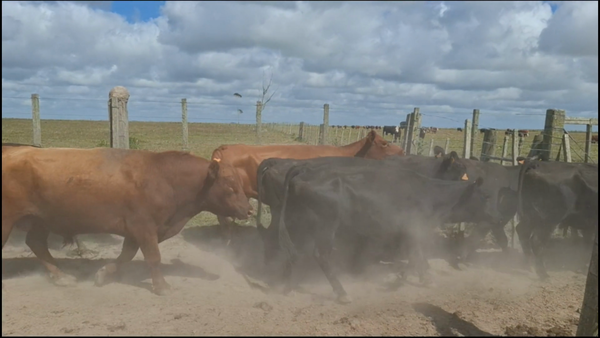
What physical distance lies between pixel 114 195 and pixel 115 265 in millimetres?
916

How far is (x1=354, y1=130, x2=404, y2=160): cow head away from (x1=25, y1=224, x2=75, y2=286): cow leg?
5530 millimetres

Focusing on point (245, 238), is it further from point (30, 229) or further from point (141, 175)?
point (30, 229)

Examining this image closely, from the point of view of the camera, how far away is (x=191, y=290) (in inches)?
223

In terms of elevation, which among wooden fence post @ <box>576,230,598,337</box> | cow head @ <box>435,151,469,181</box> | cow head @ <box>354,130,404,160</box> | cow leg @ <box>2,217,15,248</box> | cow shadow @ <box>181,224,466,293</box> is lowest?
cow shadow @ <box>181,224,466,293</box>

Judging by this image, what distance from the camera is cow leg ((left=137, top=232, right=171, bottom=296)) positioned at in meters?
5.65

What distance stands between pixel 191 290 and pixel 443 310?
2782 mm

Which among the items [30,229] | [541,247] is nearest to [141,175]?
[30,229]

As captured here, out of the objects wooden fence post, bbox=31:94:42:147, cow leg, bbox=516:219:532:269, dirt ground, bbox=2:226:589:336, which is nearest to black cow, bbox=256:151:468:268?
dirt ground, bbox=2:226:589:336

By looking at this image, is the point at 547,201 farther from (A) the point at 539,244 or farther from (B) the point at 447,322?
(B) the point at 447,322

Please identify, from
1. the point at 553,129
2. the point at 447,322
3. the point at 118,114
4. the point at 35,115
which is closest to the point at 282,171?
the point at 118,114

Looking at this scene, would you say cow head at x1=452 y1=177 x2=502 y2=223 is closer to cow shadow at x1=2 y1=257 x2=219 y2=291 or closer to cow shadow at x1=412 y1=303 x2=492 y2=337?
cow shadow at x1=412 y1=303 x2=492 y2=337

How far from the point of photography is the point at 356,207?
20.1 feet

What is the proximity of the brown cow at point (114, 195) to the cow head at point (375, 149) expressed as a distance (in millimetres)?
3651

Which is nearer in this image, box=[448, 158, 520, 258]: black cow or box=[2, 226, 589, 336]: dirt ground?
box=[2, 226, 589, 336]: dirt ground
